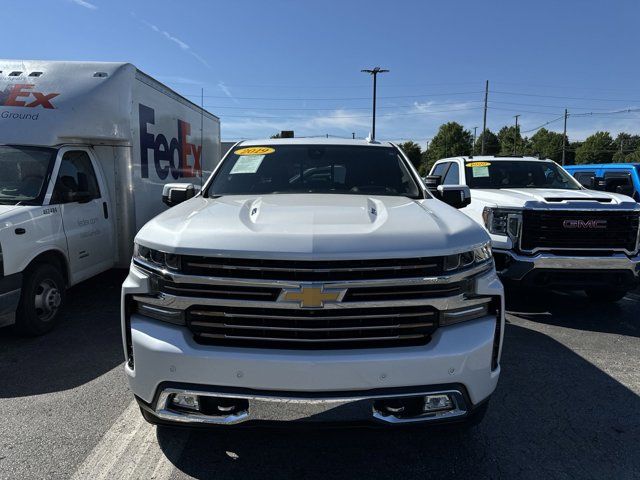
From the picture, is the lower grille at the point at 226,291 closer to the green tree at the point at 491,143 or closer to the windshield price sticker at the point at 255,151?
the windshield price sticker at the point at 255,151

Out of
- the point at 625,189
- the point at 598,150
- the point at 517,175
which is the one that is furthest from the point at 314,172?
the point at 598,150

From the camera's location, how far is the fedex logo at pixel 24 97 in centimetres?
558

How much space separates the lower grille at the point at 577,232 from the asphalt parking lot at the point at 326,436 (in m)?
1.32

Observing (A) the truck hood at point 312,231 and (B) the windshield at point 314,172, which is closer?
(A) the truck hood at point 312,231

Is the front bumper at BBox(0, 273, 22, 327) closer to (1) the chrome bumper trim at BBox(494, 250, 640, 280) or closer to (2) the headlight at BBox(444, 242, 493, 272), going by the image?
(2) the headlight at BBox(444, 242, 493, 272)

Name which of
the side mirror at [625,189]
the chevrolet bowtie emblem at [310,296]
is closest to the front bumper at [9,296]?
the chevrolet bowtie emblem at [310,296]

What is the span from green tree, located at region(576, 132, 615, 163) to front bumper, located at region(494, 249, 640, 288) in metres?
97.0

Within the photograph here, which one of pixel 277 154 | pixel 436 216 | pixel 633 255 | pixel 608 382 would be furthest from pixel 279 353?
pixel 633 255

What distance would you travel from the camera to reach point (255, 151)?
4289 millimetres

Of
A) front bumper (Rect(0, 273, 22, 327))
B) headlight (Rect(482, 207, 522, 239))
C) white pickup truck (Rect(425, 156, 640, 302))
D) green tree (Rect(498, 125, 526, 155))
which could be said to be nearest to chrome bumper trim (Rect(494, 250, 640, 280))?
white pickup truck (Rect(425, 156, 640, 302))

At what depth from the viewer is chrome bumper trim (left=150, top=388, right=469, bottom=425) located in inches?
87.1

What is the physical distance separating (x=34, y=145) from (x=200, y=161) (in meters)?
4.35

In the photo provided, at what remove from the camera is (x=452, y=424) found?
234cm

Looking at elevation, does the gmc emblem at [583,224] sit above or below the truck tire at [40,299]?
above
